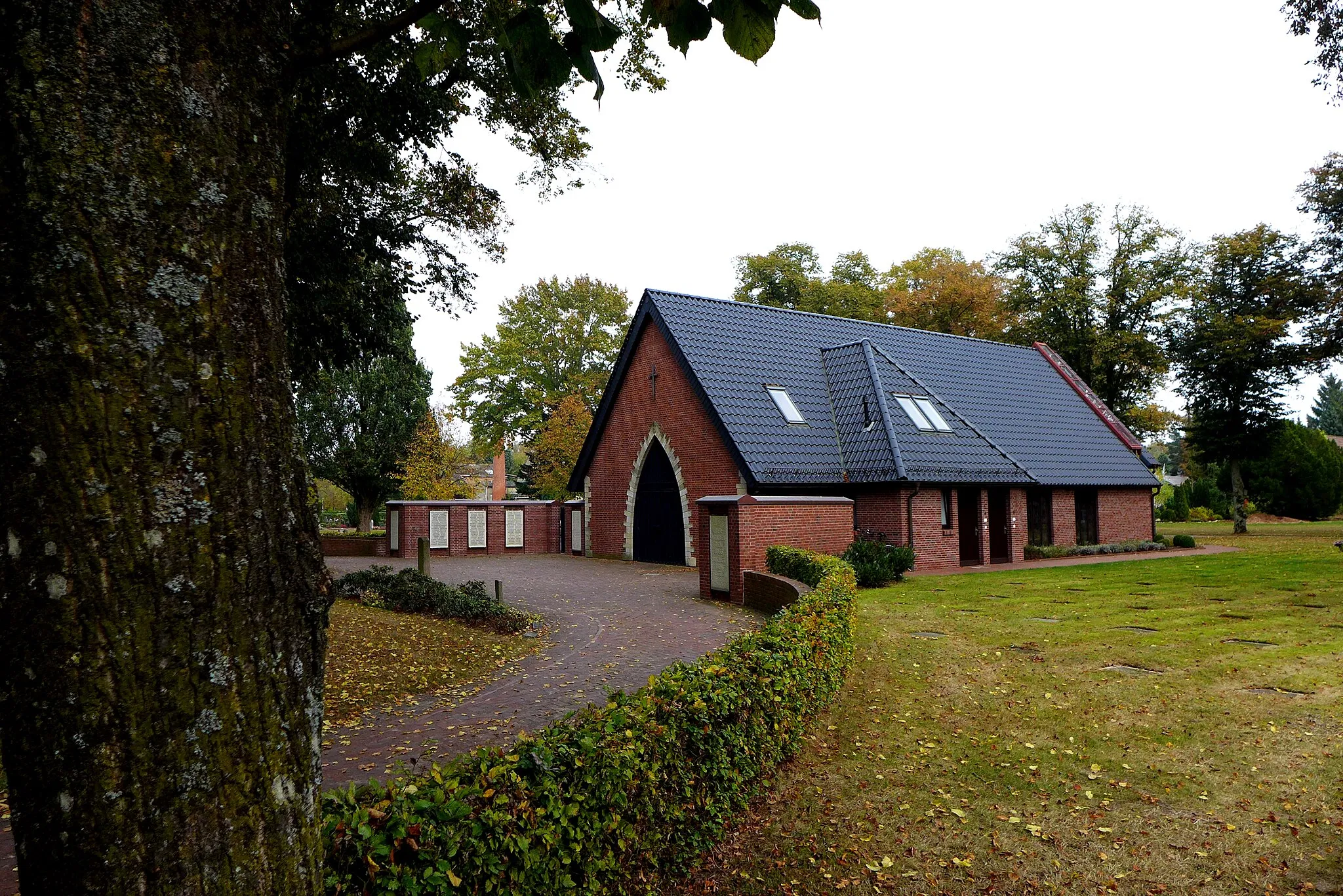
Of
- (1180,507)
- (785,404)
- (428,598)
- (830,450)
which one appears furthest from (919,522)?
(1180,507)

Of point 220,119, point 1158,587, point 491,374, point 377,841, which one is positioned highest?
point 491,374

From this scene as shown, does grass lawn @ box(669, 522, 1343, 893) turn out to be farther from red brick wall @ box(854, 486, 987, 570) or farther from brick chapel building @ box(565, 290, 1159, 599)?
red brick wall @ box(854, 486, 987, 570)

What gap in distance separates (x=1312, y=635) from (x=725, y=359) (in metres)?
15.9

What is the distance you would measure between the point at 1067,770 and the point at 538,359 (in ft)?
142

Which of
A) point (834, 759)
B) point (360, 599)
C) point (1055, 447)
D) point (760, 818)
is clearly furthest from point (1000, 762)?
point (1055, 447)

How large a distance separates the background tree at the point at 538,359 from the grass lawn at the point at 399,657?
110ft

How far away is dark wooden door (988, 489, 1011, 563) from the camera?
25.0 m

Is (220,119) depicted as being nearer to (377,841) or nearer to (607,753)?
(377,841)

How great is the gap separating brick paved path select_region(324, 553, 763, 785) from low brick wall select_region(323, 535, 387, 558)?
12.8 meters

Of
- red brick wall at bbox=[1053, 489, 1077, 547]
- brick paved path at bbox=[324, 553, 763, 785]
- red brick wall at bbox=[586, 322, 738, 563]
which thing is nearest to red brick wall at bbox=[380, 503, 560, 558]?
red brick wall at bbox=[586, 322, 738, 563]

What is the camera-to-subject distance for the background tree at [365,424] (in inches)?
1517

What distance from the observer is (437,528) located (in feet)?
107

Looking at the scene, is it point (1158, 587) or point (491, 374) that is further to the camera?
point (491, 374)

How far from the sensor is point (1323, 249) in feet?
106
